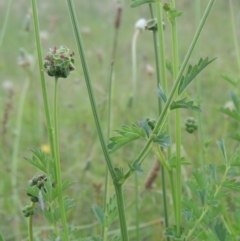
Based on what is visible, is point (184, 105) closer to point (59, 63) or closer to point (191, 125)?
point (59, 63)

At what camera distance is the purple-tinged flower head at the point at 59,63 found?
23.0 inches

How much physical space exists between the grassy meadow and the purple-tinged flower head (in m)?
0.11

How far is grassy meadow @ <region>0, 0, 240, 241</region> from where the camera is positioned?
4.01 feet

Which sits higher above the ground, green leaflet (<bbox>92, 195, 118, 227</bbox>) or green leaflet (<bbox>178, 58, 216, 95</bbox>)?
green leaflet (<bbox>178, 58, 216, 95</bbox>)

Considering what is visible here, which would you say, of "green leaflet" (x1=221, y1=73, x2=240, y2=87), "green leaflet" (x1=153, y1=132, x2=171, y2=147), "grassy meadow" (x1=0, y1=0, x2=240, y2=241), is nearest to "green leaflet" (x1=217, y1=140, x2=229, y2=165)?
"grassy meadow" (x1=0, y1=0, x2=240, y2=241)

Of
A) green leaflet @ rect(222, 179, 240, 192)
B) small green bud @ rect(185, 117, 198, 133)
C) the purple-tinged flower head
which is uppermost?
the purple-tinged flower head

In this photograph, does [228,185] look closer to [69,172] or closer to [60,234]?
[60,234]

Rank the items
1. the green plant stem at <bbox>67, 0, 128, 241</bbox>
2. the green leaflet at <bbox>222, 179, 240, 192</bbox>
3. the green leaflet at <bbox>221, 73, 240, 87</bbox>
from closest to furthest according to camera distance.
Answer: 1. the green plant stem at <bbox>67, 0, 128, 241</bbox>
2. the green leaflet at <bbox>222, 179, 240, 192</bbox>
3. the green leaflet at <bbox>221, 73, 240, 87</bbox>

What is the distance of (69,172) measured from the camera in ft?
5.32

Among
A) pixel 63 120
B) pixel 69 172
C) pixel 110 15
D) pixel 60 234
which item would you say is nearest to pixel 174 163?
pixel 60 234

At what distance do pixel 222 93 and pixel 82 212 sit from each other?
128cm

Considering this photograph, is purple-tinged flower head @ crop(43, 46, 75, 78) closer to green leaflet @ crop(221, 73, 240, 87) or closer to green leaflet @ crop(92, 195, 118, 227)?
green leaflet @ crop(92, 195, 118, 227)

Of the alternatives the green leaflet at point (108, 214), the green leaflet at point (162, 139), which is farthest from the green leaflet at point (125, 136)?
the green leaflet at point (108, 214)

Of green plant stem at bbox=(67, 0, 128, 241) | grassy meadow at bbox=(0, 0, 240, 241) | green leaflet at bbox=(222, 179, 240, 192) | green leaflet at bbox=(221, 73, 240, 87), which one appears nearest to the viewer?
green plant stem at bbox=(67, 0, 128, 241)
